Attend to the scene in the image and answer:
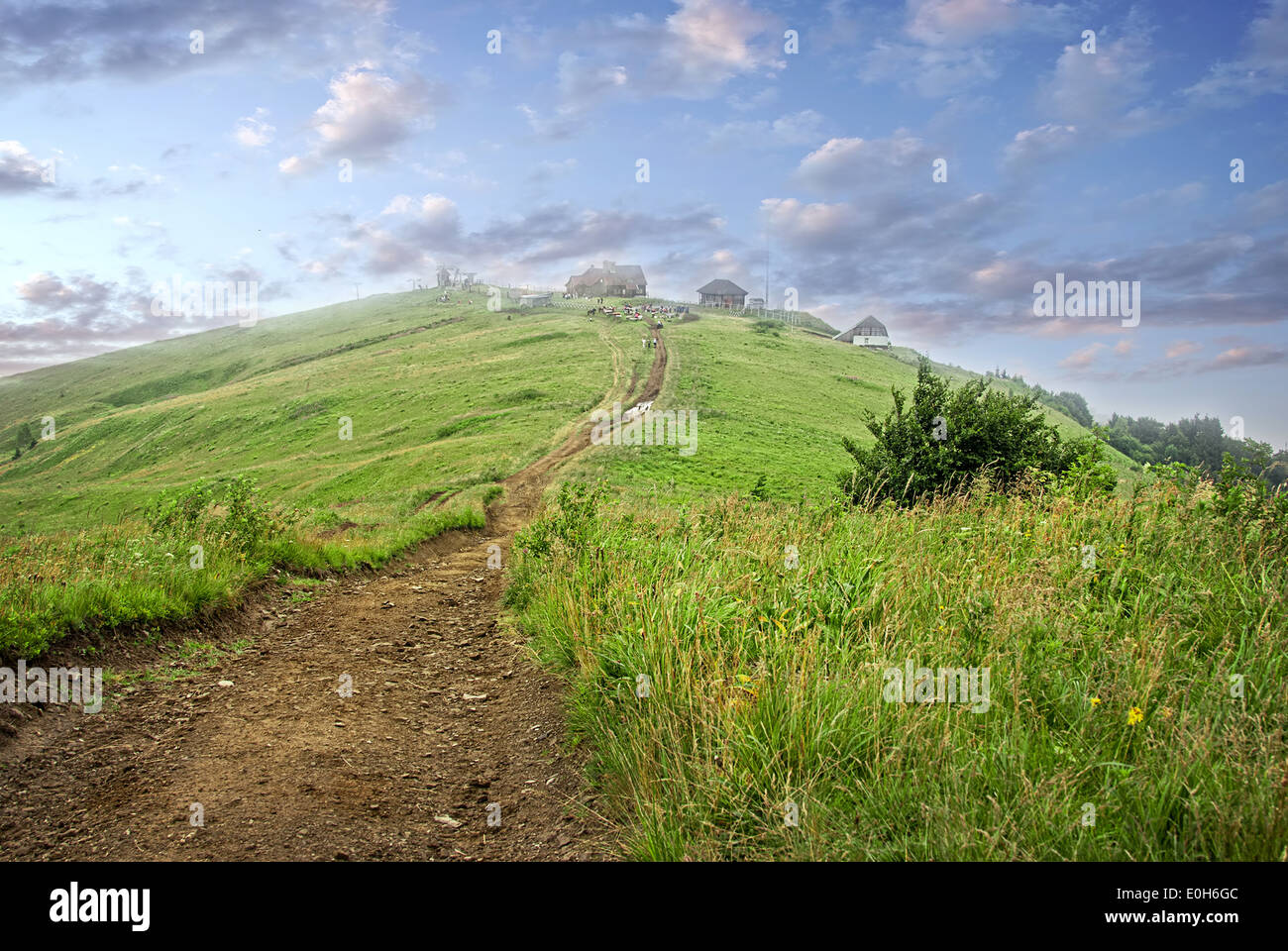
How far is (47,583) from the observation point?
23.3 ft

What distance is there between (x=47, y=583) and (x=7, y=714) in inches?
87.7

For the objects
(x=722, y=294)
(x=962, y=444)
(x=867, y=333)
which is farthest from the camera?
(x=722, y=294)

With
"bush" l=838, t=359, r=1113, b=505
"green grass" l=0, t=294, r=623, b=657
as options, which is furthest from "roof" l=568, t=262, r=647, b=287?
"bush" l=838, t=359, r=1113, b=505

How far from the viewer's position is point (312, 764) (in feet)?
17.3

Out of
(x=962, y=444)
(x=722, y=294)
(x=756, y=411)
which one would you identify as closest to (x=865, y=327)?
(x=722, y=294)

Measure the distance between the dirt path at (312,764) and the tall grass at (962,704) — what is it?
661 millimetres

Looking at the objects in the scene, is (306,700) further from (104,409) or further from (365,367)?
(104,409)

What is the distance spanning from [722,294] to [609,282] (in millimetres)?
26823

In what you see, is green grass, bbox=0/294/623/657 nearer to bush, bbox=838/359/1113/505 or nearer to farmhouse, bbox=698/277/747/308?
bush, bbox=838/359/1113/505

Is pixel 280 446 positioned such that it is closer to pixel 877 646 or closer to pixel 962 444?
pixel 962 444

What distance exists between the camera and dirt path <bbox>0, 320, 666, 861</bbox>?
4.31 metres

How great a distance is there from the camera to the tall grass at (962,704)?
315 cm

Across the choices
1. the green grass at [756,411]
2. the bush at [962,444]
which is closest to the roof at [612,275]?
the green grass at [756,411]
